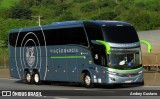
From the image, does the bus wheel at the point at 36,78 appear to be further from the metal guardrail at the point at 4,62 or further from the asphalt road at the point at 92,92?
the metal guardrail at the point at 4,62

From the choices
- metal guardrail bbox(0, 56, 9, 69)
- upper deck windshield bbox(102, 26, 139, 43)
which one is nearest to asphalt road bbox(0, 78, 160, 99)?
upper deck windshield bbox(102, 26, 139, 43)

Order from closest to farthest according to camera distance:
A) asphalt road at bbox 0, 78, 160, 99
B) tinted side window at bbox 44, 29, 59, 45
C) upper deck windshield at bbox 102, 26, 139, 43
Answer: asphalt road at bbox 0, 78, 160, 99, upper deck windshield at bbox 102, 26, 139, 43, tinted side window at bbox 44, 29, 59, 45

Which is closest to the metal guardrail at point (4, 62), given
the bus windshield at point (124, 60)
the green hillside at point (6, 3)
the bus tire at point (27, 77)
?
the bus tire at point (27, 77)

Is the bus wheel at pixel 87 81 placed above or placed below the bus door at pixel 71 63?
below

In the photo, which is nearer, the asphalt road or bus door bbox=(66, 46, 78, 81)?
the asphalt road

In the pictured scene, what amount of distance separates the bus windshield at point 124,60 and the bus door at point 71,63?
254cm

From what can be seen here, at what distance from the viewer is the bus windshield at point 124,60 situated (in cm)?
2522

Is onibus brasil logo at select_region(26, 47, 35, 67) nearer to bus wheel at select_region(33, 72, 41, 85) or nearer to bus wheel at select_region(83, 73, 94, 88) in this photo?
bus wheel at select_region(33, 72, 41, 85)

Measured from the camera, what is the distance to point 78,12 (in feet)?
485

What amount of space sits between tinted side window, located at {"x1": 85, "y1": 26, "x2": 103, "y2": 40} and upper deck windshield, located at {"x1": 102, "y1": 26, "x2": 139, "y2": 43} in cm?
27

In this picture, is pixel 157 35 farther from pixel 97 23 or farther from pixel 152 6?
pixel 152 6

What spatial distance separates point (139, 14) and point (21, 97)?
94220mm

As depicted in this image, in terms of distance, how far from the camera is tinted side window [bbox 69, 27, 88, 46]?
2610cm

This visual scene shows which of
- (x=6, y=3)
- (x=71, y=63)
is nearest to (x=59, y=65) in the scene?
(x=71, y=63)
